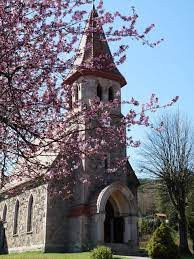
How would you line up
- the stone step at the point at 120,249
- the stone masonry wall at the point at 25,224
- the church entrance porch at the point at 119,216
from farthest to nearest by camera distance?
the stone masonry wall at the point at 25,224 < the church entrance porch at the point at 119,216 < the stone step at the point at 120,249

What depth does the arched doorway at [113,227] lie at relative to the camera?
23917mm

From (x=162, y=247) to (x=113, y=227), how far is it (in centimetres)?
Answer: 749

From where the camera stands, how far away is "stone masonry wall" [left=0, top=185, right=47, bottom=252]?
23.6 metres

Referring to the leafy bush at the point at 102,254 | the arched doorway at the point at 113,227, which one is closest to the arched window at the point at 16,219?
the arched doorway at the point at 113,227

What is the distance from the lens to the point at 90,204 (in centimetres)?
2288

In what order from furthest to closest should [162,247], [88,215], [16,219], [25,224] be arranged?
[16,219], [25,224], [88,215], [162,247]

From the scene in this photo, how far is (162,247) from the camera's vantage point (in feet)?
56.1

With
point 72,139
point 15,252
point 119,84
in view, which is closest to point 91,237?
point 15,252

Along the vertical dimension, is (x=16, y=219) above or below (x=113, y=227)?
Answer: above

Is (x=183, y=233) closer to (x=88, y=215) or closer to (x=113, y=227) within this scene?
(x=113, y=227)

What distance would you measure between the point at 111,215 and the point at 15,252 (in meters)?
7.65

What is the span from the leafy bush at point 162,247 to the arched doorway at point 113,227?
20.8ft

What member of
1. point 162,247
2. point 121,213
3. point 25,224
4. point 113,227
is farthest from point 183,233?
point 25,224

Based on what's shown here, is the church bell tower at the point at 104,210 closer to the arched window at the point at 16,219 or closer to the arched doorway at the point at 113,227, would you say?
the arched doorway at the point at 113,227
